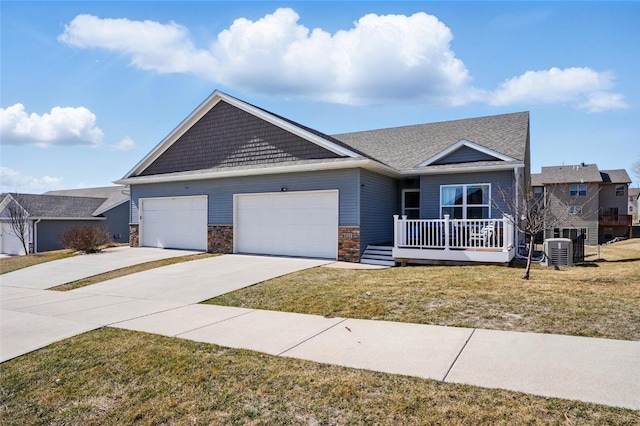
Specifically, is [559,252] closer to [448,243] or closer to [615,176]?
[448,243]

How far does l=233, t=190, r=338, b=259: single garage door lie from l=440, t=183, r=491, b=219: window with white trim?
4.21 m

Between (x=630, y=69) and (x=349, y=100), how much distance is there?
9857mm

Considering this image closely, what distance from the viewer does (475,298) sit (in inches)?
287

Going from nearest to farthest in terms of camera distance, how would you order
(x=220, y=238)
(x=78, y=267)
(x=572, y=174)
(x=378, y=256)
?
(x=378, y=256) < (x=78, y=267) < (x=220, y=238) < (x=572, y=174)

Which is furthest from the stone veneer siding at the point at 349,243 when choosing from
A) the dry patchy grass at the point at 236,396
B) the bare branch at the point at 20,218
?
the bare branch at the point at 20,218

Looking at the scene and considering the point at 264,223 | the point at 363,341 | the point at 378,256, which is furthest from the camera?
the point at 264,223

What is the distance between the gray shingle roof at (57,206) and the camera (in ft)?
92.6

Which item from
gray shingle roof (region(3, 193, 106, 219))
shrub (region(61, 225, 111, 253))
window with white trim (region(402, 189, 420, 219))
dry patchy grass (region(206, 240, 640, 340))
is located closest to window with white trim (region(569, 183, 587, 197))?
window with white trim (region(402, 189, 420, 219))

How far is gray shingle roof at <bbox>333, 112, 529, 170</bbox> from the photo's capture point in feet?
51.4

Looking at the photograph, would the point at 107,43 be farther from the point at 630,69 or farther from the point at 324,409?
the point at 630,69

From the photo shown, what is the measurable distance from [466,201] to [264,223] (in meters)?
7.49

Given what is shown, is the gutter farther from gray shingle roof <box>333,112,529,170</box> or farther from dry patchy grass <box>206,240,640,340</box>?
dry patchy grass <box>206,240,640,340</box>

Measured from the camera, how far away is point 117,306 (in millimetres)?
8359

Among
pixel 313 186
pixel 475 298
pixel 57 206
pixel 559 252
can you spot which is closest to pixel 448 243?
pixel 559 252
